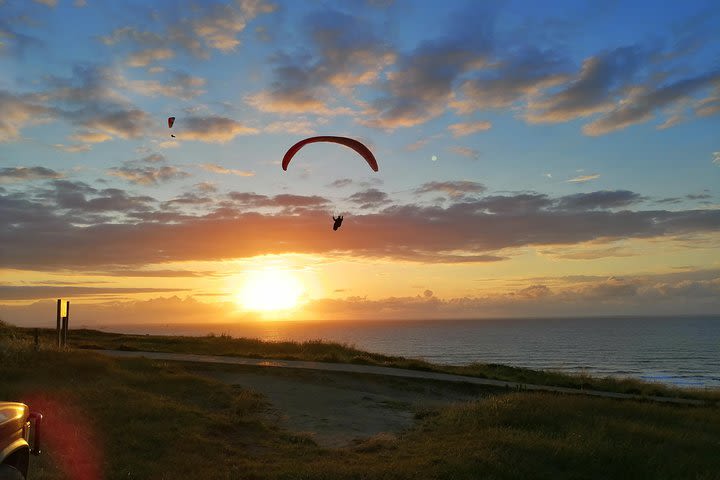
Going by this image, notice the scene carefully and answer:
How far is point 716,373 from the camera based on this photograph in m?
70.4

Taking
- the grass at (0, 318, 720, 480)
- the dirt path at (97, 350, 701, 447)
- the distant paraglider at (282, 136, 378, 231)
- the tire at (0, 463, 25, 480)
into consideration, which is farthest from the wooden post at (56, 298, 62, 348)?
the tire at (0, 463, 25, 480)

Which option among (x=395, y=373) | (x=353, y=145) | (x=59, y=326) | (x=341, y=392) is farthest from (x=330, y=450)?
(x=59, y=326)

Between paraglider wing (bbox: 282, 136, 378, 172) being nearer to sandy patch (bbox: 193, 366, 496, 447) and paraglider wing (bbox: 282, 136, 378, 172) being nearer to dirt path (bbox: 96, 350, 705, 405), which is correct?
sandy patch (bbox: 193, 366, 496, 447)

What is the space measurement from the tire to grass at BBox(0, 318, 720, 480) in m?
5.14

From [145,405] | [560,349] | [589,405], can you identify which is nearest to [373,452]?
[145,405]

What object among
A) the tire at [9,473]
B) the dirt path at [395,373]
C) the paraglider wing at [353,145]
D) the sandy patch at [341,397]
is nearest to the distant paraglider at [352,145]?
the paraglider wing at [353,145]

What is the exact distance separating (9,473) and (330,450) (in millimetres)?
9305

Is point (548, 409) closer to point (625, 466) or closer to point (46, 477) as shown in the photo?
point (625, 466)

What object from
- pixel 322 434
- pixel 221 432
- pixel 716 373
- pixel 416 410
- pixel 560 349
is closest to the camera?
pixel 221 432

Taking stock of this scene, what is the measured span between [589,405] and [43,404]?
1698 centimetres

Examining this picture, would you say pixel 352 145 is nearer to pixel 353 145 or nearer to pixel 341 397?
pixel 353 145

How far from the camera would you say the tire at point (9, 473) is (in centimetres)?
570

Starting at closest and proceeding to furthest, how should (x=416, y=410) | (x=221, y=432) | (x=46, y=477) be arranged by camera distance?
(x=46, y=477) → (x=221, y=432) → (x=416, y=410)

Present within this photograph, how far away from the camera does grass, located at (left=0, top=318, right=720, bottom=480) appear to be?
37.9ft
